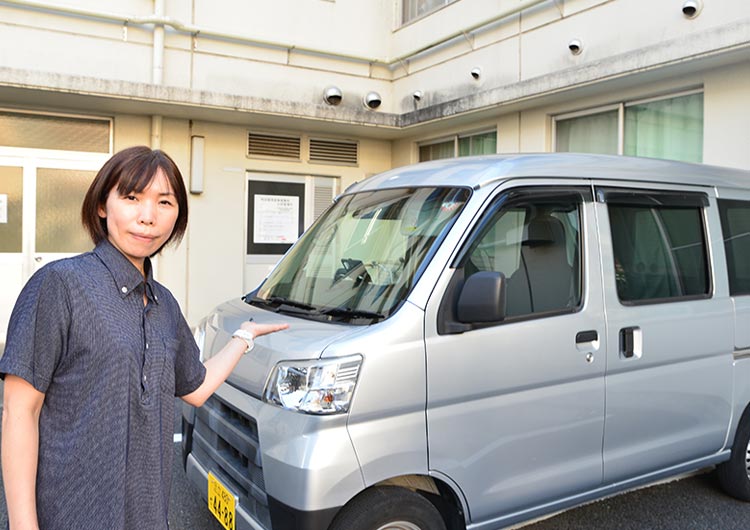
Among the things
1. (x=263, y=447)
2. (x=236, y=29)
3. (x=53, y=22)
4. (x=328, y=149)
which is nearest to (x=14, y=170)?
(x=53, y=22)

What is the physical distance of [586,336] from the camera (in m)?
3.10

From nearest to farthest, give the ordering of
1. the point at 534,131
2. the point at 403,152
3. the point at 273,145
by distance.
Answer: the point at 534,131, the point at 273,145, the point at 403,152

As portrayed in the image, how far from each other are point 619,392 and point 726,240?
1439 millimetres

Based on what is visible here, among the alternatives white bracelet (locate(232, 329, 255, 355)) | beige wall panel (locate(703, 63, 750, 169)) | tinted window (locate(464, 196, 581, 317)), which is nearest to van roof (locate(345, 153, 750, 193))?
tinted window (locate(464, 196, 581, 317))

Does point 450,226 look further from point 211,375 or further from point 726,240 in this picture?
point 726,240

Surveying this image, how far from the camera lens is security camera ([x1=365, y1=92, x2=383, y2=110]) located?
411 inches

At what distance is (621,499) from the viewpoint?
4070 mm

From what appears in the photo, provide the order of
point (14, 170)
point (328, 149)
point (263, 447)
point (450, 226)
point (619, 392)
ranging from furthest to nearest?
point (328, 149), point (14, 170), point (619, 392), point (450, 226), point (263, 447)

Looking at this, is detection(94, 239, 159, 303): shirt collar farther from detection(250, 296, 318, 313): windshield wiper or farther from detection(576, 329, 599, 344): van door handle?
detection(576, 329, 599, 344): van door handle

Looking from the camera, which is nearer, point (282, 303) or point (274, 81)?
point (282, 303)

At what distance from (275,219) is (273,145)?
121 cm

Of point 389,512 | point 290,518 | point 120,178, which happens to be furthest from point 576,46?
point 120,178

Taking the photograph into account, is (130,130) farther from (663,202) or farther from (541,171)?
(663,202)

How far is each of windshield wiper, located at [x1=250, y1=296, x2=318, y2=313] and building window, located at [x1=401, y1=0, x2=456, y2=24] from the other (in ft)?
26.3
